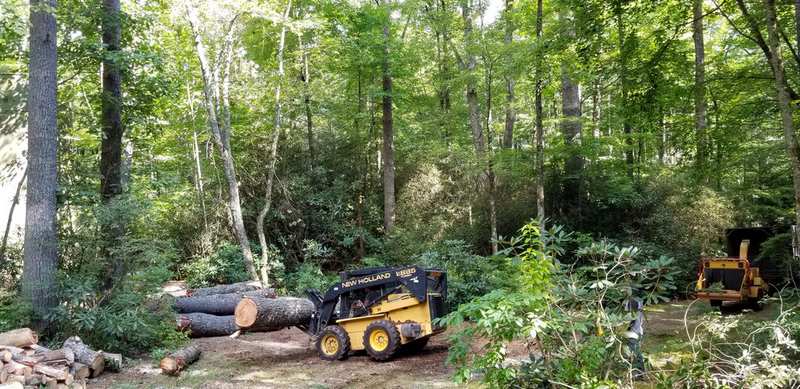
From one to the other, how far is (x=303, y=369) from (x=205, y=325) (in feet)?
12.4

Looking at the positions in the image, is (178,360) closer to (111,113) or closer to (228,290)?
(228,290)

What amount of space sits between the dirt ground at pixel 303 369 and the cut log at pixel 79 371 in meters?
0.15

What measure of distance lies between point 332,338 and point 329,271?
884cm

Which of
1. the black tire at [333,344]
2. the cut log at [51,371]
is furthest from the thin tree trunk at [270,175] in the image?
the cut log at [51,371]

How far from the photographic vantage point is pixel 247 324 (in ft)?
29.4

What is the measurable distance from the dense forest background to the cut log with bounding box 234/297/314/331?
61.0 inches

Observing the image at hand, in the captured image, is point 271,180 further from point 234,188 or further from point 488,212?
point 488,212

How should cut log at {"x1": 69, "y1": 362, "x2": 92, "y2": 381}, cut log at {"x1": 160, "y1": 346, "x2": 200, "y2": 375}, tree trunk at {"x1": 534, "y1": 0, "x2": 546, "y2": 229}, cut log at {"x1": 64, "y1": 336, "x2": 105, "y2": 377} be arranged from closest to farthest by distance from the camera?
cut log at {"x1": 69, "y1": 362, "x2": 92, "y2": 381} → cut log at {"x1": 64, "y1": 336, "x2": 105, "y2": 377} → cut log at {"x1": 160, "y1": 346, "x2": 200, "y2": 375} → tree trunk at {"x1": 534, "y1": 0, "x2": 546, "y2": 229}

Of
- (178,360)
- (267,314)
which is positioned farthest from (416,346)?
(178,360)

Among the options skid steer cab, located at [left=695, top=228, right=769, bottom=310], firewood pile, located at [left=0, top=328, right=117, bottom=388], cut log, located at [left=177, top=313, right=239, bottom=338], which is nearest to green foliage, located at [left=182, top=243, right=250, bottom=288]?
cut log, located at [left=177, top=313, right=239, bottom=338]

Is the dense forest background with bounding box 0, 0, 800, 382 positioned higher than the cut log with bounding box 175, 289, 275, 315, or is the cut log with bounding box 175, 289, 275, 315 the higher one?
the dense forest background with bounding box 0, 0, 800, 382

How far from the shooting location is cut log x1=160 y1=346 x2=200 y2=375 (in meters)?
7.62

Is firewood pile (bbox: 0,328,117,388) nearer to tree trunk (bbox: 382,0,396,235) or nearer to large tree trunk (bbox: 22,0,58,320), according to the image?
large tree trunk (bbox: 22,0,58,320)

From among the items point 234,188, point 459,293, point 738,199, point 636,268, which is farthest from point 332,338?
point 738,199
